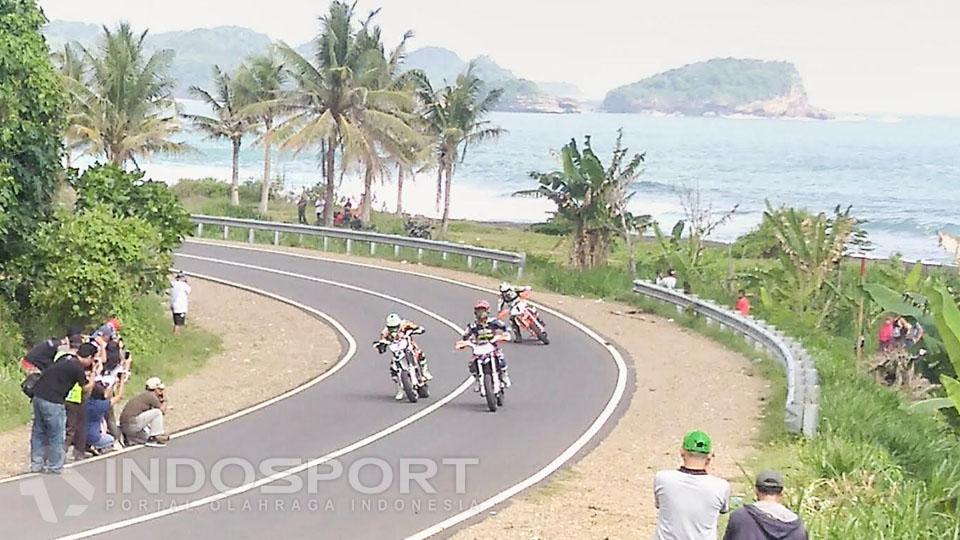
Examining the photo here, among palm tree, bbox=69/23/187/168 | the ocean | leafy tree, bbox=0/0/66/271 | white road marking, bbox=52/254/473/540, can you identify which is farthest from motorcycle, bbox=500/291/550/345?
the ocean

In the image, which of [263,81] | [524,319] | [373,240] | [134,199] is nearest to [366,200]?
[263,81]

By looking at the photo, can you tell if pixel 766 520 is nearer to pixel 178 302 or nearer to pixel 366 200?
pixel 178 302

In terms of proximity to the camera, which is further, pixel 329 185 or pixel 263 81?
pixel 263 81

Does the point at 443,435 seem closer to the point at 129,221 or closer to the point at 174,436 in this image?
the point at 174,436

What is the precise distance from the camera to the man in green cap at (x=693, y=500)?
8.73 m

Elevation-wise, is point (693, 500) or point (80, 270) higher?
point (693, 500)

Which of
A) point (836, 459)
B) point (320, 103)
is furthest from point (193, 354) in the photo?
point (320, 103)

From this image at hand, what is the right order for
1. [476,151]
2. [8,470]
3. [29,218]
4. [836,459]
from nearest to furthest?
[836,459] → [8,470] → [29,218] → [476,151]

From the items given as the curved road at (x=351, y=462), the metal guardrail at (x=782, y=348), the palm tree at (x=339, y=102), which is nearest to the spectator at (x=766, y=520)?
the curved road at (x=351, y=462)

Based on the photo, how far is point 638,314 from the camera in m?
30.8

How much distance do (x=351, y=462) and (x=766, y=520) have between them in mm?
8197

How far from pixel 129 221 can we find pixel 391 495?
10934mm

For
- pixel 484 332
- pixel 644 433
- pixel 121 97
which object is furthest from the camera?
A: pixel 121 97

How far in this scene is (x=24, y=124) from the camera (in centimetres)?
2225
